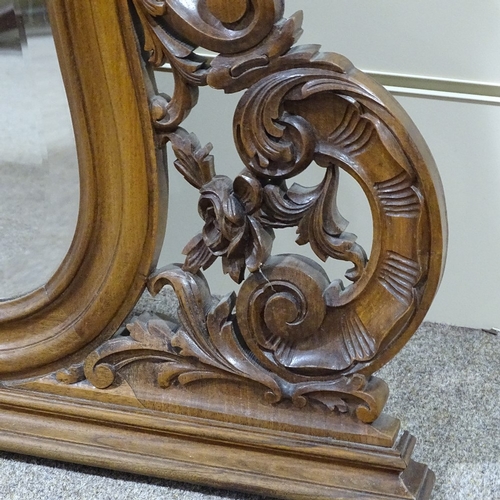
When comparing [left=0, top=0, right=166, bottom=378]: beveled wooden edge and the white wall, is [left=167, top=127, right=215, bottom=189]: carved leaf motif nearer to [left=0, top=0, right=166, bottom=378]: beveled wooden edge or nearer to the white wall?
[left=0, top=0, right=166, bottom=378]: beveled wooden edge

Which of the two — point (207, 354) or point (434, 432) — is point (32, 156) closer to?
point (207, 354)

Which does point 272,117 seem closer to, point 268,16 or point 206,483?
point 268,16

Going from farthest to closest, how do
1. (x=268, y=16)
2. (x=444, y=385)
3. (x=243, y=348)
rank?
(x=444, y=385) → (x=243, y=348) → (x=268, y=16)

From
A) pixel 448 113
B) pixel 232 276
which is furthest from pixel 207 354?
pixel 448 113

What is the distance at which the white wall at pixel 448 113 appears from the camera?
0.77 meters

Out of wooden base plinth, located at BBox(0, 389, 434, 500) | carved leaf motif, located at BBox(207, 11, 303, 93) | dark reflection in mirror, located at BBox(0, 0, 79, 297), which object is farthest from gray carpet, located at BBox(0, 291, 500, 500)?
carved leaf motif, located at BBox(207, 11, 303, 93)

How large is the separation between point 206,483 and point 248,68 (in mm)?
297

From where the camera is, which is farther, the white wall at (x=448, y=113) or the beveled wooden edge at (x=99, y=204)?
the white wall at (x=448, y=113)

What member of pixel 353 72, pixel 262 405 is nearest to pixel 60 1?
pixel 353 72

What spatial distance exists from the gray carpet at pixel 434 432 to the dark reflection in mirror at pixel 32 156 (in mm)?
136

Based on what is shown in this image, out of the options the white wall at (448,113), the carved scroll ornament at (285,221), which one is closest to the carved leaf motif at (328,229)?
the carved scroll ornament at (285,221)

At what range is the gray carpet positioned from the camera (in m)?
0.60

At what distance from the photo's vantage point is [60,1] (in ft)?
1.68

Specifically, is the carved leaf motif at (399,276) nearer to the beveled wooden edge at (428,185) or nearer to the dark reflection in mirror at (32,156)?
the beveled wooden edge at (428,185)
